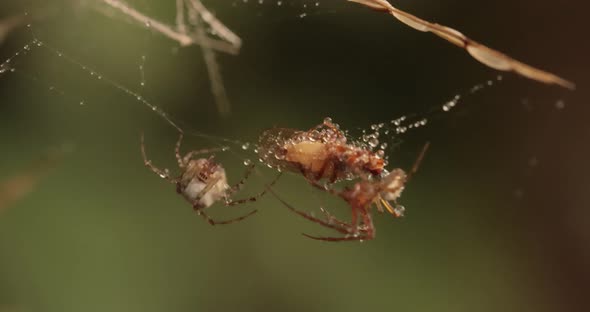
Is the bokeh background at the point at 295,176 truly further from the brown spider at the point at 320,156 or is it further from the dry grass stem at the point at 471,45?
the dry grass stem at the point at 471,45

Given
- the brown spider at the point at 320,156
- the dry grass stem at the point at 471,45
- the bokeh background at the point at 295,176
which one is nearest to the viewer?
the dry grass stem at the point at 471,45

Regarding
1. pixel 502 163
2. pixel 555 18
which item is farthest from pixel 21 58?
pixel 555 18

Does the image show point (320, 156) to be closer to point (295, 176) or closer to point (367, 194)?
point (367, 194)

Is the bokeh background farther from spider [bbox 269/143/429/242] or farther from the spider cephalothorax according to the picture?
spider [bbox 269/143/429/242]

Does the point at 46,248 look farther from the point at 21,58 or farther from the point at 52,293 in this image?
the point at 21,58

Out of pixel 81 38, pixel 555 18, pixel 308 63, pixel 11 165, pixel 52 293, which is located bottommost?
pixel 52 293

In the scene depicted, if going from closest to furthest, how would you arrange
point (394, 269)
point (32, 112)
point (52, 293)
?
point (52, 293) < point (32, 112) < point (394, 269)

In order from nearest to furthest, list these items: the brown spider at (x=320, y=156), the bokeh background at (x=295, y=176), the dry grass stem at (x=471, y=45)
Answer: the dry grass stem at (x=471, y=45), the brown spider at (x=320, y=156), the bokeh background at (x=295, y=176)

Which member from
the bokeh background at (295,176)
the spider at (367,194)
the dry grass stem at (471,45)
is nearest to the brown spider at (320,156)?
the spider at (367,194)
